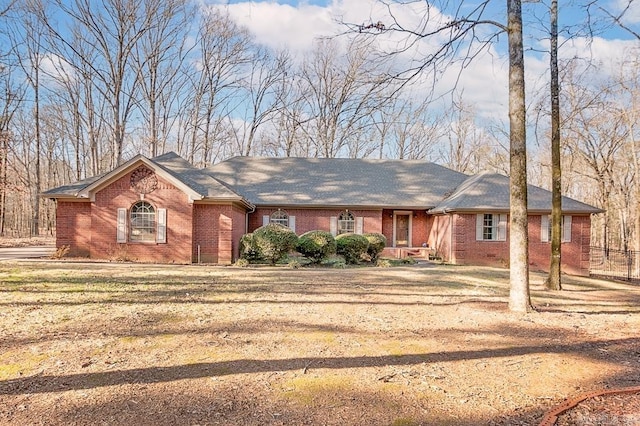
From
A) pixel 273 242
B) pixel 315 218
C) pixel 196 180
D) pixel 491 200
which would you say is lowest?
pixel 273 242

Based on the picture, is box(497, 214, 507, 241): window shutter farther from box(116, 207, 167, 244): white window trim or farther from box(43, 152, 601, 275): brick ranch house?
box(116, 207, 167, 244): white window trim

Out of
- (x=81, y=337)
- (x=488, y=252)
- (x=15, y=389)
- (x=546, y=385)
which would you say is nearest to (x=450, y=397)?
(x=546, y=385)

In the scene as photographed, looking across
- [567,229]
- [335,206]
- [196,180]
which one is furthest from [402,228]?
[196,180]

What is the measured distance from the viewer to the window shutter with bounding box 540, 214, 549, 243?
715 inches

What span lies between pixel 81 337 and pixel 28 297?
2.87 metres

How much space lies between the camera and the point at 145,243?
51.8 feet

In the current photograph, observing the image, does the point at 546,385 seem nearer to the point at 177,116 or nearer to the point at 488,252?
the point at 488,252

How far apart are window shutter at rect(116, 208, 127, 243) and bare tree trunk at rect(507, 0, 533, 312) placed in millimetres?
13845

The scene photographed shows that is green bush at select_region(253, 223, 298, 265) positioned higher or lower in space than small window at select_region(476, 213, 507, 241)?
lower

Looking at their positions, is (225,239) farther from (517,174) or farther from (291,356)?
(291,356)

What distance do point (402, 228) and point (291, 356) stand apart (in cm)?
1764

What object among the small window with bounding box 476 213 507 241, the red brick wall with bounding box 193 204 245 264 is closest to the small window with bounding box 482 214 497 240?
the small window with bounding box 476 213 507 241

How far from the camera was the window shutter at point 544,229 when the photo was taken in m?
18.2

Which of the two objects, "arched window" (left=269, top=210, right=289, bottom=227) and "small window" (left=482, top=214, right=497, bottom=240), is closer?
"small window" (left=482, top=214, right=497, bottom=240)
